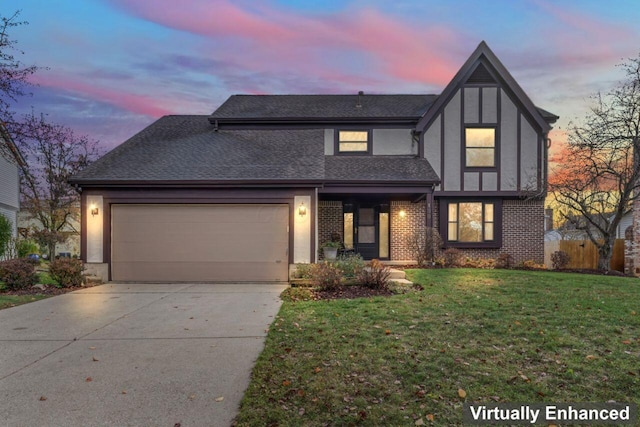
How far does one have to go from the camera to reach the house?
37.8ft

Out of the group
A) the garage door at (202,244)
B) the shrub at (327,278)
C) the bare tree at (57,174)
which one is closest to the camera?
the shrub at (327,278)

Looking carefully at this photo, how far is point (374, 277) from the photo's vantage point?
9.14 metres

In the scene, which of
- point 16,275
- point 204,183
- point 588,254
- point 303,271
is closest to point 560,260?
point 588,254

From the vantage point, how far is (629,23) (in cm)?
1365

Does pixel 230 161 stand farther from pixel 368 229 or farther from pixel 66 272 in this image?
pixel 368 229

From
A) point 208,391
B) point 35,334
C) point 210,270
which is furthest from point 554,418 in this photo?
point 210,270

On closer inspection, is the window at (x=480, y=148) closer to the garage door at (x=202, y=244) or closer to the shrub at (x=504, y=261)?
the shrub at (x=504, y=261)

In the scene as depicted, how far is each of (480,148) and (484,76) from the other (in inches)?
115

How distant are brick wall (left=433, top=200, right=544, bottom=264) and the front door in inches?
84.5

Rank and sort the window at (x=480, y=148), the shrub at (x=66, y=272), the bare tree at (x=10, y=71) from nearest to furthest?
1. the shrub at (x=66, y=272)
2. the bare tree at (x=10, y=71)
3. the window at (x=480, y=148)

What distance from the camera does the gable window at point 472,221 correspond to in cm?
1545

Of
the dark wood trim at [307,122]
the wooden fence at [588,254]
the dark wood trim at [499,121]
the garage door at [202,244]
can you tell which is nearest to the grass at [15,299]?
the garage door at [202,244]

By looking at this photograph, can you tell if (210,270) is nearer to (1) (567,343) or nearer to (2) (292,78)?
(1) (567,343)

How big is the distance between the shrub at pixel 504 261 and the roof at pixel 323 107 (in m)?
6.44
